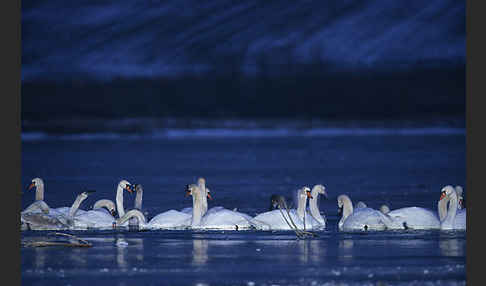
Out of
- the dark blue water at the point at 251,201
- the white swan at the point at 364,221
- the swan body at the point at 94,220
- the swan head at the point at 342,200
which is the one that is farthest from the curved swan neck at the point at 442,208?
the swan body at the point at 94,220

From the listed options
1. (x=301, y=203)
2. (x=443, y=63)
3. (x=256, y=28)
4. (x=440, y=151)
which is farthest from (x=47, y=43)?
→ (x=301, y=203)

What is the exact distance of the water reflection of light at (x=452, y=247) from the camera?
42.5 feet

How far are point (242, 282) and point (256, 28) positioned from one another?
94641mm

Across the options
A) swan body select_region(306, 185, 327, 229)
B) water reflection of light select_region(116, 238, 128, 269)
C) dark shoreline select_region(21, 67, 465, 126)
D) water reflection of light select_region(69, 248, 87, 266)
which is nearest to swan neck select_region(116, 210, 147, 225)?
water reflection of light select_region(116, 238, 128, 269)

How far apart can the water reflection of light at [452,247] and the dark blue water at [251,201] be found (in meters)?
0.01

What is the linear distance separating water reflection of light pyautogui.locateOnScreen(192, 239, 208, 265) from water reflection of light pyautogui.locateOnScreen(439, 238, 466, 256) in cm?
273

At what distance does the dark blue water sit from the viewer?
Result: 38.8 feet

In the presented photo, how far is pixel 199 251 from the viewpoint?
13.3 m

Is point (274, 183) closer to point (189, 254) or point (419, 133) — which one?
point (189, 254)

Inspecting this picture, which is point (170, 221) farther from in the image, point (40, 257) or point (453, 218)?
point (453, 218)

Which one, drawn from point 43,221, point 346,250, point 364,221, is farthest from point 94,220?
point 346,250

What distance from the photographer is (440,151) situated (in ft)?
109

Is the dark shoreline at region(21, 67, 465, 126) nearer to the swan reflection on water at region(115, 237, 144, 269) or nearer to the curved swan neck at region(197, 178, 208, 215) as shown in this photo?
the curved swan neck at region(197, 178, 208, 215)

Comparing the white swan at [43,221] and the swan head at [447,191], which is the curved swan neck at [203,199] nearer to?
the white swan at [43,221]
